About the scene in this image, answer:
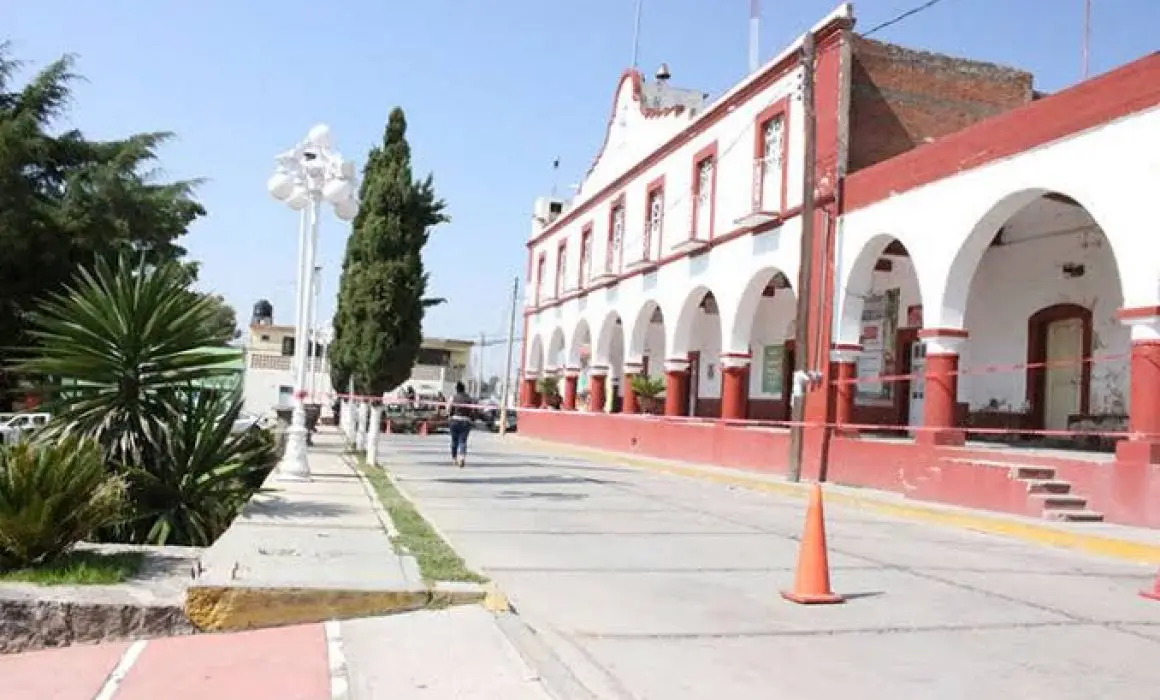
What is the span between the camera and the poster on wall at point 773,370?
26.0 meters

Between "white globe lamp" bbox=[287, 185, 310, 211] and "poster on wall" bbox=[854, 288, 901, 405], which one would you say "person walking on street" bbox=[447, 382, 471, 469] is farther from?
"poster on wall" bbox=[854, 288, 901, 405]

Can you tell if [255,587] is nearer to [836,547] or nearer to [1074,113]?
[836,547]

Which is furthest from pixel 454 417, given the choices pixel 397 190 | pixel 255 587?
pixel 255 587

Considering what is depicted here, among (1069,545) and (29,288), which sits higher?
(29,288)

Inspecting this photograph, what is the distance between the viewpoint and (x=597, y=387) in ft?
110

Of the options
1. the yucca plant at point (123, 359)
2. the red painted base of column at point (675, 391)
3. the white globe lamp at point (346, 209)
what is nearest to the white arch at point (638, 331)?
the red painted base of column at point (675, 391)

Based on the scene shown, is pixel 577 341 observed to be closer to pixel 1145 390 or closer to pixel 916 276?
pixel 916 276

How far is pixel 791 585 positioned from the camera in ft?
25.7

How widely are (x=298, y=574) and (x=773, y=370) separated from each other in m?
21.1

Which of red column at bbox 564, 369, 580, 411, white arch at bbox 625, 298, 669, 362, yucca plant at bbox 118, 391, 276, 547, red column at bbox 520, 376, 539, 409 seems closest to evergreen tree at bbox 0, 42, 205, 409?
yucca plant at bbox 118, 391, 276, 547

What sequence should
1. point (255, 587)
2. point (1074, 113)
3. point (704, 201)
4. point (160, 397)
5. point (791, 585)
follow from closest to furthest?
point (255, 587) → point (791, 585) → point (160, 397) → point (1074, 113) → point (704, 201)

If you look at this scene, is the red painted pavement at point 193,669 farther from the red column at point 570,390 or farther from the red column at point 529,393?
the red column at point 529,393

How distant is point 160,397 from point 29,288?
11.7 meters

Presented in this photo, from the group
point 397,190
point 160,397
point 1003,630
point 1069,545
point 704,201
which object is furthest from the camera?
point 704,201
